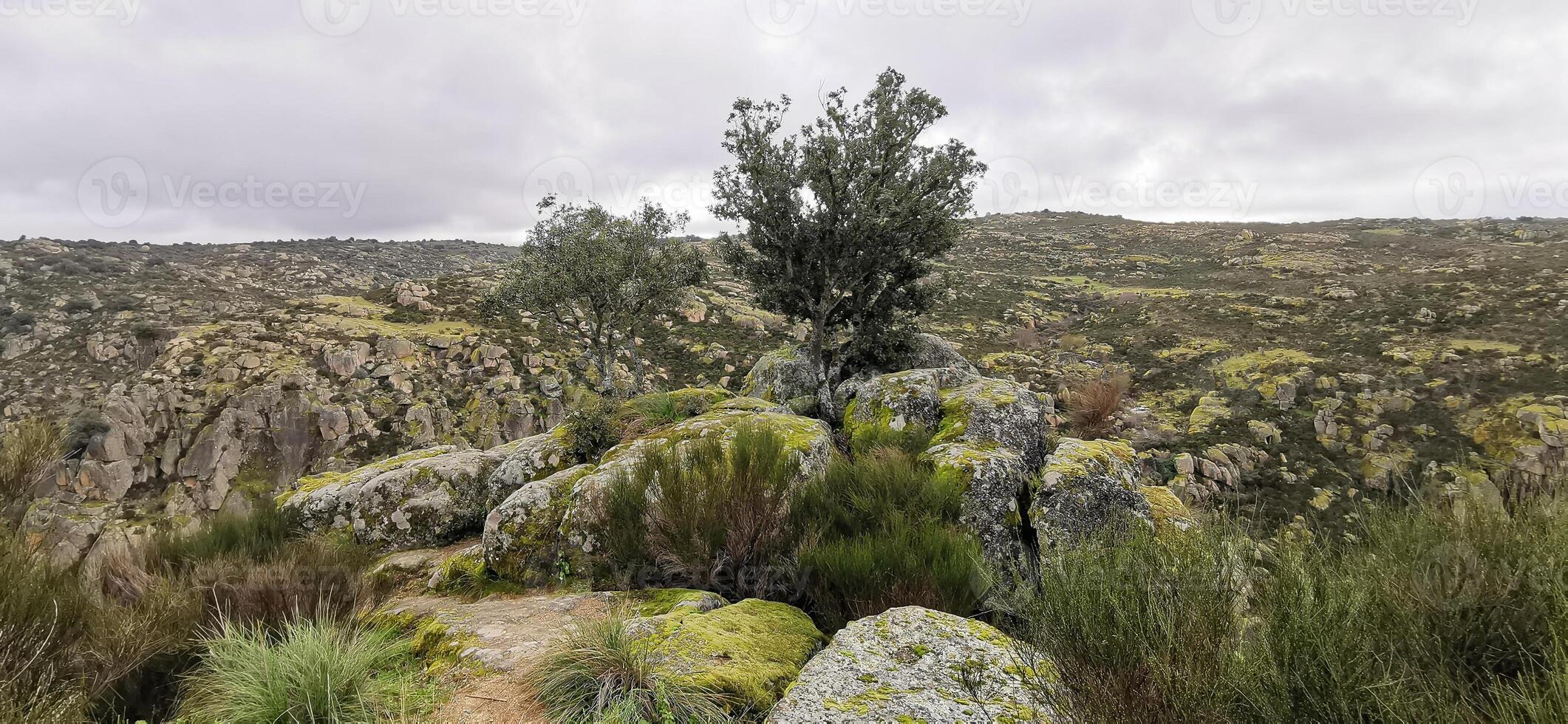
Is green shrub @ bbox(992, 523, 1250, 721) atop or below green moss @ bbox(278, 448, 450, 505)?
atop

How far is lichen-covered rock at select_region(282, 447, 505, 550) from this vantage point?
8.88m

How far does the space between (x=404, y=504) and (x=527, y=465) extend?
2.15m

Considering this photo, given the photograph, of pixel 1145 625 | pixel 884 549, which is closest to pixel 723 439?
pixel 884 549

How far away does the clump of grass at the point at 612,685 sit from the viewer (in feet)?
9.62

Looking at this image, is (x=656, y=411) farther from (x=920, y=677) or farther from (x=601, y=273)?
(x=920, y=677)

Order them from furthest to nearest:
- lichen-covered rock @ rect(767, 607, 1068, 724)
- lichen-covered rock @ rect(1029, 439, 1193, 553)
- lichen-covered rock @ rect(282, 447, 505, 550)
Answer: lichen-covered rock @ rect(282, 447, 505, 550)
lichen-covered rock @ rect(1029, 439, 1193, 553)
lichen-covered rock @ rect(767, 607, 1068, 724)

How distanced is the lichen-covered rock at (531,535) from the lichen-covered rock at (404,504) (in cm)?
268

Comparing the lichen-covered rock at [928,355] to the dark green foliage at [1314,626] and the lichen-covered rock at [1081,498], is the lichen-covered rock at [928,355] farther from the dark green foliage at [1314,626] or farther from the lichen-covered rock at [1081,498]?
the dark green foliage at [1314,626]

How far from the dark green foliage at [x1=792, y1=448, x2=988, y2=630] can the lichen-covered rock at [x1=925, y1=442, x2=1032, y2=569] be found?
401 millimetres

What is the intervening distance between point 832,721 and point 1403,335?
127ft

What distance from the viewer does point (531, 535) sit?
7023 millimetres

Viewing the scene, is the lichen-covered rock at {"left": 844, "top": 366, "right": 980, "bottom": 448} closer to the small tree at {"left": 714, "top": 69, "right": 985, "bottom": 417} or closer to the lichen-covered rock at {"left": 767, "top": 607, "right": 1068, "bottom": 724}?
the small tree at {"left": 714, "top": 69, "right": 985, "bottom": 417}

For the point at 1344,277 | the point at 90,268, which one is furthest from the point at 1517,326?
the point at 90,268

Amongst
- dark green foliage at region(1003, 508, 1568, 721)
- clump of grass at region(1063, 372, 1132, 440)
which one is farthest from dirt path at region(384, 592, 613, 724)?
clump of grass at region(1063, 372, 1132, 440)
